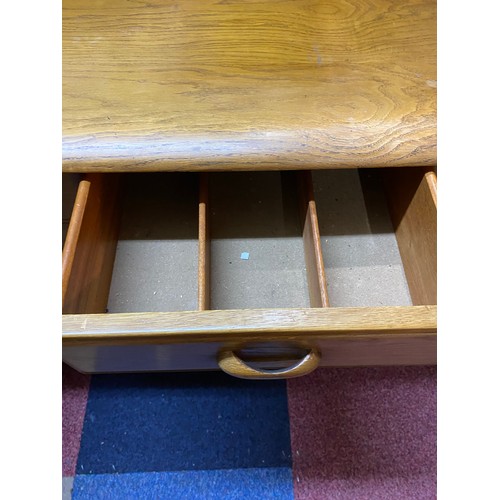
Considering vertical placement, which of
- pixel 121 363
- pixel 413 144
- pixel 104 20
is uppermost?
pixel 104 20

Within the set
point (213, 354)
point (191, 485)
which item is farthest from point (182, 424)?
point (213, 354)

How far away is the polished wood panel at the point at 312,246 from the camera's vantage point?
552mm

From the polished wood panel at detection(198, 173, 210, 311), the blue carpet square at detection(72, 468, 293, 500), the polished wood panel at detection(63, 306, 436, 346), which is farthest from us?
the blue carpet square at detection(72, 468, 293, 500)

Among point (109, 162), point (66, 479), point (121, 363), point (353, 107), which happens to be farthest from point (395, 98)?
point (66, 479)

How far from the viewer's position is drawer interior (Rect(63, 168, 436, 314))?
1.95 feet

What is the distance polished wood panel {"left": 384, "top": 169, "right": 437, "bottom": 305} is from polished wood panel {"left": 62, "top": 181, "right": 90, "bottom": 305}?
425 millimetres

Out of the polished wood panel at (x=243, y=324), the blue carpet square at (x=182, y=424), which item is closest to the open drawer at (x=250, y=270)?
the polished wood panel at (x=243, y=324)

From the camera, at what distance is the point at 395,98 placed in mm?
525

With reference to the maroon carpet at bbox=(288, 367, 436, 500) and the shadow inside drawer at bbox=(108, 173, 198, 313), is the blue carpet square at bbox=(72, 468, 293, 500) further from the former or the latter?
the shadow inside drawer at bbox=(108, 173, 198, 313)

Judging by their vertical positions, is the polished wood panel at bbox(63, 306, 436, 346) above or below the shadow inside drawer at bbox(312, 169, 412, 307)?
above

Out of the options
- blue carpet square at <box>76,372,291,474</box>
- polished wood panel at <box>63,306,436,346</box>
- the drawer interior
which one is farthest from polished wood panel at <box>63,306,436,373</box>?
blue carpet square at <box>76,372,291,474</box>

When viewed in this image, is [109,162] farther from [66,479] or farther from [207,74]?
[66,479]

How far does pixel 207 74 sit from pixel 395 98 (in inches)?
8.9

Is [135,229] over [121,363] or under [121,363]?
over
